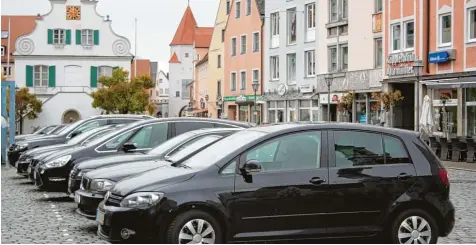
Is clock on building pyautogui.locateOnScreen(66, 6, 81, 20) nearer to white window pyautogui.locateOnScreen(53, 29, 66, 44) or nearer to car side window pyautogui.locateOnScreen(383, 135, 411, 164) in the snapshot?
white window pyautogui.locateOnScreen(53, 29, 66, 44)

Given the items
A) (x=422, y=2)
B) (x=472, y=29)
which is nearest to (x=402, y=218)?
(x=472, y=29)

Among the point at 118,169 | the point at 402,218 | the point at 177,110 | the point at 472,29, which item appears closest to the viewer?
the point at 402,218

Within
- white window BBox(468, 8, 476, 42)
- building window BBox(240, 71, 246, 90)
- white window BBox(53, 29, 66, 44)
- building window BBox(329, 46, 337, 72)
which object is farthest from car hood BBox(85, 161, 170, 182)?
white window BBox(53, 29, 66, 44)

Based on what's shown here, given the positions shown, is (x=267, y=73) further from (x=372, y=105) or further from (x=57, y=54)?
(x=57, y=54)

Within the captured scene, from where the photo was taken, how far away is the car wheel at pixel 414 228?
9.37 metres

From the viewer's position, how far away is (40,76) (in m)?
76.6

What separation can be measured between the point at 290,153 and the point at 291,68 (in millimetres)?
45737

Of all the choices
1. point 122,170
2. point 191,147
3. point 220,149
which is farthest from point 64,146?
point 220,149

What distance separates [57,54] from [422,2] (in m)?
48.2

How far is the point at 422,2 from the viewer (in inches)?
1407

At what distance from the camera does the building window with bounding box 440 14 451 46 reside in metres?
33.9

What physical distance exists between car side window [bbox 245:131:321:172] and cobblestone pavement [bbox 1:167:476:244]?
2.62 metres

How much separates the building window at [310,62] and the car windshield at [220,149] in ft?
134

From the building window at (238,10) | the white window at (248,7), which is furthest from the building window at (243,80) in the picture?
the building window at (238,10)
